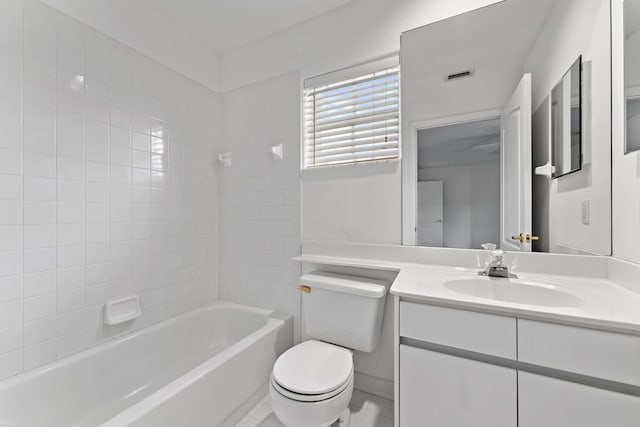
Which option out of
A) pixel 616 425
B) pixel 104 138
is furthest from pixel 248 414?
pixel 104 138

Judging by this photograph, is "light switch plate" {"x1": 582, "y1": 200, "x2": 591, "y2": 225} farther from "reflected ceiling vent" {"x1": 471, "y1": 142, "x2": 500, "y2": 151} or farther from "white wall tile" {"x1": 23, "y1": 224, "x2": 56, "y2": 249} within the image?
"white wall tile" {"x1": 23, "y1": 224, "x2": 56, "y2": 249}

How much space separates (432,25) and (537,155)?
0.91m

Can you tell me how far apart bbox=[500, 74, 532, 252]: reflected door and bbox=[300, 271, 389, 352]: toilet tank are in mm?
703

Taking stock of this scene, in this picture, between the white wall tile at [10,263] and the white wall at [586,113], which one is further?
the white wall tile at [10,263]

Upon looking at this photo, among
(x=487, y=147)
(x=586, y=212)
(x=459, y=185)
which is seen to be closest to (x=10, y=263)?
(x=459, y=185)

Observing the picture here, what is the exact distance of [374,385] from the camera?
1630mm

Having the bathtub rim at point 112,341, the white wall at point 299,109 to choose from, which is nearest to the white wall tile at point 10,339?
the bathtub rim at point 112,341

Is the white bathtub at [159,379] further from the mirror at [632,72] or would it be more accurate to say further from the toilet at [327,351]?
the mirror at [632,72]

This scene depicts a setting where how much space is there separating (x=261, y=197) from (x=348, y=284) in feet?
3.27

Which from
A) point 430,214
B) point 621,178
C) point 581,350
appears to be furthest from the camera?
point 430,214

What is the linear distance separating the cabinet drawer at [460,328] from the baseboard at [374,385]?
0.85 meters

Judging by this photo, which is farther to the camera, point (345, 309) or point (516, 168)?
point (345, 309)

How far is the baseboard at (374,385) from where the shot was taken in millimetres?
1596

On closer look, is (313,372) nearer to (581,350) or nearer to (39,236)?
(581,350)
